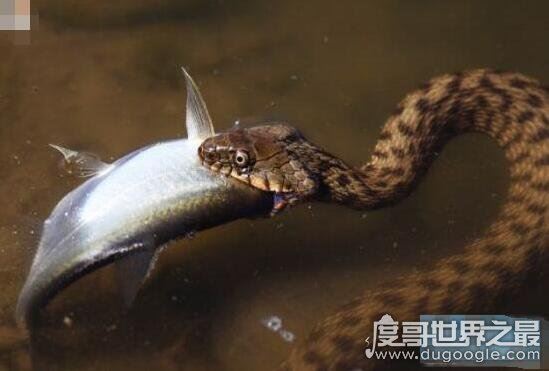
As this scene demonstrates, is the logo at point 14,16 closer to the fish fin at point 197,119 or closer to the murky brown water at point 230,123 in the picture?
the murky brown water at point 230,123

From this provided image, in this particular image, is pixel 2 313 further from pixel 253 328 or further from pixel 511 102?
pixel 511 102

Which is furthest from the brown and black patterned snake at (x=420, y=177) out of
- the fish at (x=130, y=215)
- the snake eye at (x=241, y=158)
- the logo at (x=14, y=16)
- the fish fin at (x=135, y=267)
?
the logo at (x=14, y=16)

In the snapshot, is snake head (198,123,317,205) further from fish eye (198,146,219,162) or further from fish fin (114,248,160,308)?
fish fin (114,248,160,308)

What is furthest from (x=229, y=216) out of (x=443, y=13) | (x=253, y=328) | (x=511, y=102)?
(x=443, y=13)

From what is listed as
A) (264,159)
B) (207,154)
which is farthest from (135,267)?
(264,159)

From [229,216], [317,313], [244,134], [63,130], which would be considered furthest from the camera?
[63,130]
